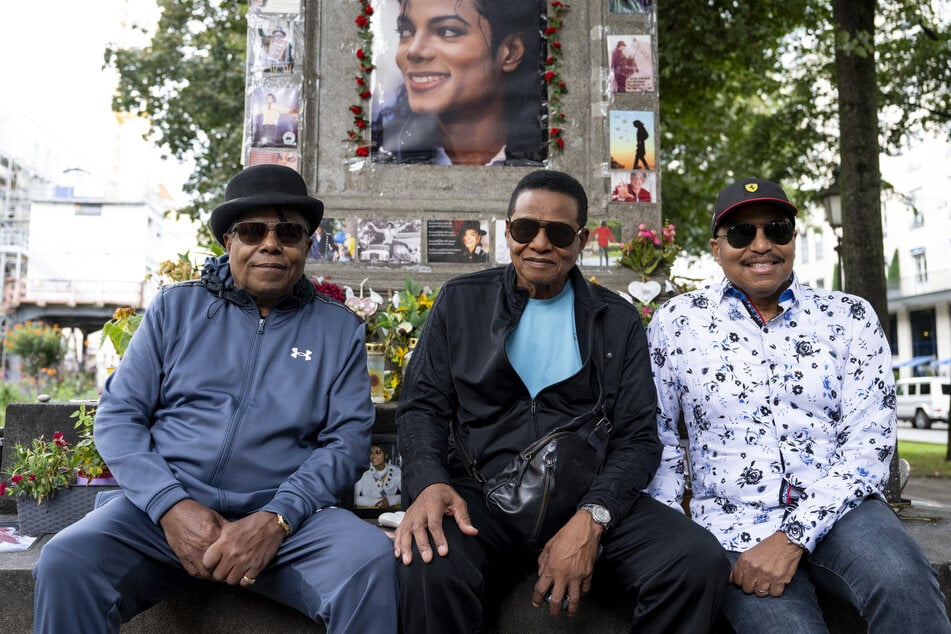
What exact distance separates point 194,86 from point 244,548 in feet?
49.1

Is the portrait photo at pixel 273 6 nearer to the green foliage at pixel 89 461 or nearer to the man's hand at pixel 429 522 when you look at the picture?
the green foliage at pixel 89 461

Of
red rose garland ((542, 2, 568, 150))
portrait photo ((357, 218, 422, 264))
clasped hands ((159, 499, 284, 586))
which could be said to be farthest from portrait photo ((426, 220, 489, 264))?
clasped hands ((159, 499, 284, 586))

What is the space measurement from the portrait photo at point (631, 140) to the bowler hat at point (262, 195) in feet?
14.4

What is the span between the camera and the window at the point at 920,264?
36116 millimetres

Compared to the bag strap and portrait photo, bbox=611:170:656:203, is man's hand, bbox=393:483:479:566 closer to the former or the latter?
the bag strap

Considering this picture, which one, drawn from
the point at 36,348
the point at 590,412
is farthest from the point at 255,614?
the point at 36,348

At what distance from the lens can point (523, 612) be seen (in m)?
3.15

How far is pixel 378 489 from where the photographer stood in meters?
4.50

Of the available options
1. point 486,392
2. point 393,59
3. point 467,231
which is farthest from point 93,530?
point 393,59

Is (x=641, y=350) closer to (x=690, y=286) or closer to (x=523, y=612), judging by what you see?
(x=523, y=612)

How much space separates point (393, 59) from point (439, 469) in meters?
5.22

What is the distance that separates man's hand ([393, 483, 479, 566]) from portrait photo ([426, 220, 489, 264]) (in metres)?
4.25

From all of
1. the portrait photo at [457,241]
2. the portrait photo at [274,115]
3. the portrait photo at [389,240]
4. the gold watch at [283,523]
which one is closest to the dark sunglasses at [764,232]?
the gold watch at [283,523]

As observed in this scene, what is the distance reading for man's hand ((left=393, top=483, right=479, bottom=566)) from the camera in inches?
109
